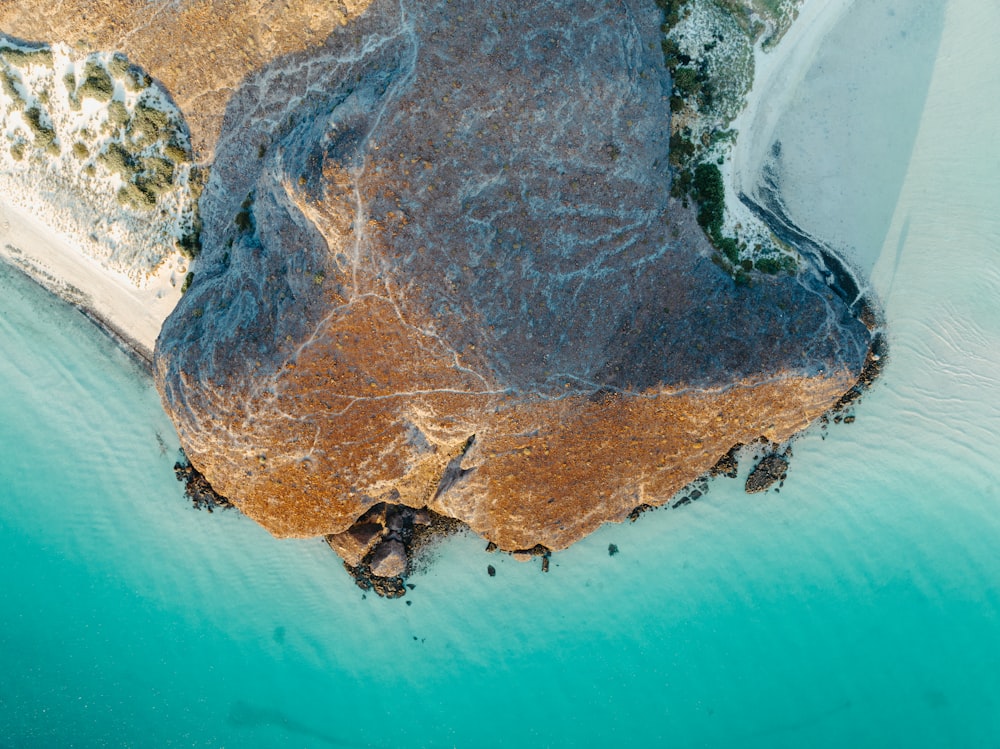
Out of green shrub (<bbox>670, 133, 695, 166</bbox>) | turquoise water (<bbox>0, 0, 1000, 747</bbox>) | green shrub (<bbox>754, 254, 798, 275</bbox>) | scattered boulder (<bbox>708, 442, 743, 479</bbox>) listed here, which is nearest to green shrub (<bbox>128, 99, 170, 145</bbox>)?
turquoise water (<bbox>0, 0, 1000, 747</bbox>)

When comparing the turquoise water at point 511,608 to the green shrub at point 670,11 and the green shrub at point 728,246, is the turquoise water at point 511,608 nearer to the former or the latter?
the green shrub at point 728,246

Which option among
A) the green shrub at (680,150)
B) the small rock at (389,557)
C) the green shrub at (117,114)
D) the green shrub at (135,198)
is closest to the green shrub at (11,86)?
the green shrub at (117,114)

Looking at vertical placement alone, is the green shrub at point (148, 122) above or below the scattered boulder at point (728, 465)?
above

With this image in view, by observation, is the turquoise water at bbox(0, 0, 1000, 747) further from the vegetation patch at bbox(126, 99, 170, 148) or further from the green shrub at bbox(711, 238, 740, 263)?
the vegetation patch at bbox(126, 99, 170, 148)

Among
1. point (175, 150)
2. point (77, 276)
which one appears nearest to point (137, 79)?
point (175, 150)

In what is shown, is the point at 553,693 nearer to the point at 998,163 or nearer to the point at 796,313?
the point at 796,313

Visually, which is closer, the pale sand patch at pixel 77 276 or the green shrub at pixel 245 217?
the green shrub at pixel 245 217

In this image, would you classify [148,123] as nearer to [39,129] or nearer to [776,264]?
[39,129]
